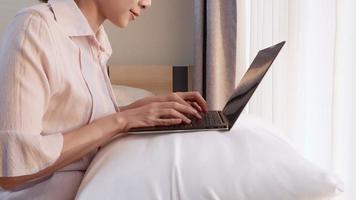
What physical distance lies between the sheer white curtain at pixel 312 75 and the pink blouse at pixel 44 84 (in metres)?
1.03

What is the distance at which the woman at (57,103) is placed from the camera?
64 cm

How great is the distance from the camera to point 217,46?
1875mm

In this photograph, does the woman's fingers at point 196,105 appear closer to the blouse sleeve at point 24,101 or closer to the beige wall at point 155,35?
the blouse sleeve at point 24,101

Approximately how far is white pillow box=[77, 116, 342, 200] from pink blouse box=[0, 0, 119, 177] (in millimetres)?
117

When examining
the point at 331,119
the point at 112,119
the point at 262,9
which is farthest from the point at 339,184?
the point at 262,9

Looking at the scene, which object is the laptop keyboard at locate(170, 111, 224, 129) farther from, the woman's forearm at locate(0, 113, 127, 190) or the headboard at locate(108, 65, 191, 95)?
the headboard at locate(108, 65, 191, 95)

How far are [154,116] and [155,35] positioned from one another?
140 cm

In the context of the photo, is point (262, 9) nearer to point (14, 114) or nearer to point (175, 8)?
point (175, 8)

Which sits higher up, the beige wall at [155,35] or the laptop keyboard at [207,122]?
the beige wall at [155,35]

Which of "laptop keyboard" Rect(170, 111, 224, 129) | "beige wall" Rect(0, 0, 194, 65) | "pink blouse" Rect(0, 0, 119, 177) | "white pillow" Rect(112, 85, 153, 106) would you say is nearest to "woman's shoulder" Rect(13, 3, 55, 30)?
"pink blouse" Rect(0, 0, 119, 177)

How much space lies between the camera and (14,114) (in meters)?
0.63

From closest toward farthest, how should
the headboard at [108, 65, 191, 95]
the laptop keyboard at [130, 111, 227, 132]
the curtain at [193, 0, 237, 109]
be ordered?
the laptop keyboard at [130, 111, 227, 132], the curtain at [193, 0, 237, 109], the headboard at [108, 65, 191, 95]

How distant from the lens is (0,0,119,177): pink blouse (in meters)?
0.64

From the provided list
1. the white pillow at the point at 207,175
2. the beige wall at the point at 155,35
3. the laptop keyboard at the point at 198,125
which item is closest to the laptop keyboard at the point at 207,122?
the laptop keyboard at the point at 198,125
